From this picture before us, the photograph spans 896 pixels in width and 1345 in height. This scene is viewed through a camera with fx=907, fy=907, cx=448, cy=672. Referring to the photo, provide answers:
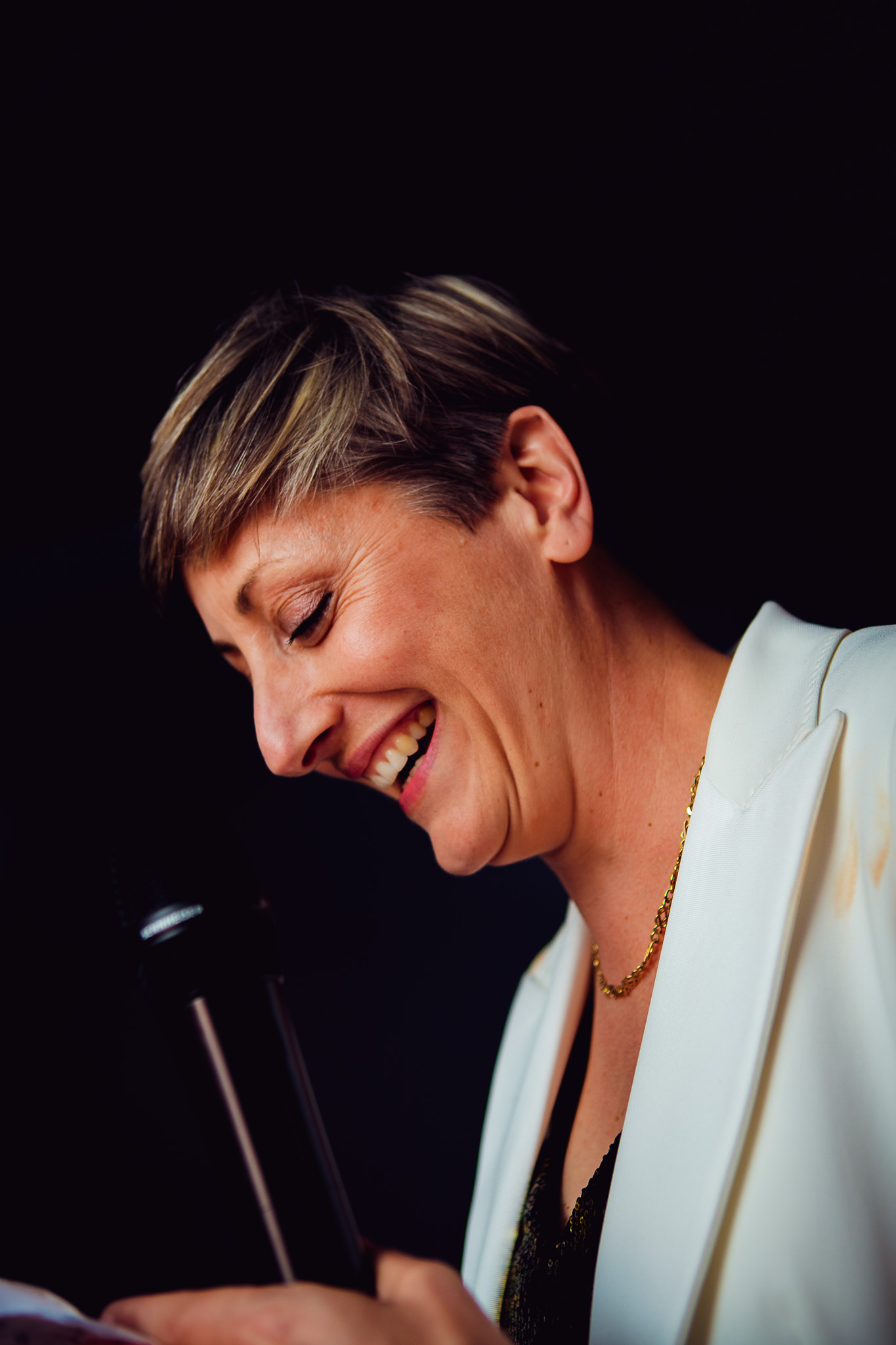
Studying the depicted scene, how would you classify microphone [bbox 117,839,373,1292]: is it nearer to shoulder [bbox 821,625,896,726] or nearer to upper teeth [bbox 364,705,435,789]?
upper teeth [bbox 364,705,435,789]

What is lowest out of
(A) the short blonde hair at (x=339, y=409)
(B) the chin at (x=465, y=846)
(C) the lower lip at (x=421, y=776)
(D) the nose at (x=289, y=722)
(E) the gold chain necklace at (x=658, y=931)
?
(E) the gold chain necklace at (x=658, y=931)

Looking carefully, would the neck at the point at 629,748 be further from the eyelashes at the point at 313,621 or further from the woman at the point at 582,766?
the eyelashes at the point at 313,621

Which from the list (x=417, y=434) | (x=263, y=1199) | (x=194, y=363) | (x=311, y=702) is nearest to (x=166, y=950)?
(x=263, y=1199)

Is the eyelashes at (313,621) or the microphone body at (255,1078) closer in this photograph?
the microphone body at (255,1078)

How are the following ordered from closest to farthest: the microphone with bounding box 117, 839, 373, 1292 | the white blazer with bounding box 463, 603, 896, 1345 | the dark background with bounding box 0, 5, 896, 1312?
the microphone with bounding box 117, 839, 373, 1292 → the white blazer with bounding box 463, 603, 896, 1345 → the dark background with bounding box 0, 5, 896, 1312

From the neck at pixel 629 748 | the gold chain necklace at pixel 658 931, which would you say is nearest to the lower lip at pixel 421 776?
the neck at pixel 629 748

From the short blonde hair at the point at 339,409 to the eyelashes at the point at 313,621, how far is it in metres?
0.12

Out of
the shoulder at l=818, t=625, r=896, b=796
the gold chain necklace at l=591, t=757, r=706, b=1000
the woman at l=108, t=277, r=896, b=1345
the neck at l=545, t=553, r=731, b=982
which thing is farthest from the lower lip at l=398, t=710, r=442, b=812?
the shoulder at l=818, t=625, r=896, b=796

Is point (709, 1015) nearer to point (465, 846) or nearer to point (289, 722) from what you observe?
point (465, 846)

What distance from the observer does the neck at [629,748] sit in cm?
102

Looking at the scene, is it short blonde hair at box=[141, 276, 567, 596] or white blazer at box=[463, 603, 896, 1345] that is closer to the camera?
white blazer at box=[463, 603, 896, 1345]

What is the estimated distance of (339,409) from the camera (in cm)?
101

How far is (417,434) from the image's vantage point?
100 cm

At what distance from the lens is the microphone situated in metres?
0.55
